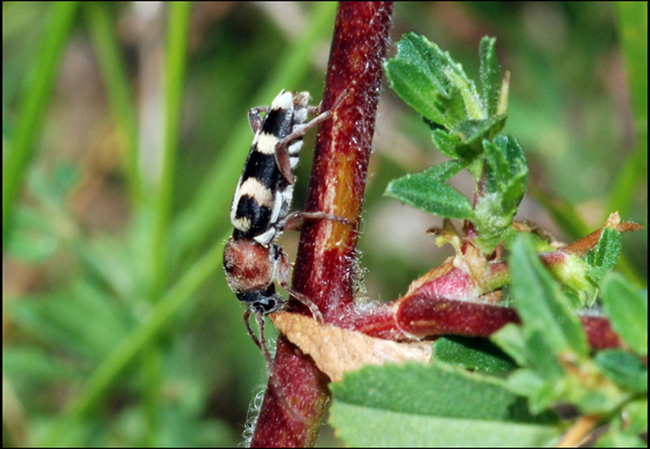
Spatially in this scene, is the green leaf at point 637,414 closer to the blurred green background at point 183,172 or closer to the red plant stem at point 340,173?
the red plant stem at point 340,173

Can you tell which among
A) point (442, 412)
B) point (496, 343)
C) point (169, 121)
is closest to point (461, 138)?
point (496, 343)

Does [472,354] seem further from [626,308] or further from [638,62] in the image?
[638,62]

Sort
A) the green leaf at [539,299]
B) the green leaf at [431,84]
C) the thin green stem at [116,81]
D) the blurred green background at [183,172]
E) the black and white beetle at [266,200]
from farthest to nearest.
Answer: the thin green stem at [116,81] < the blurred green background at [183,172] < the black and white beetle at [266,200] < the green leaf at [431,84] < the green leaf at [539,299]

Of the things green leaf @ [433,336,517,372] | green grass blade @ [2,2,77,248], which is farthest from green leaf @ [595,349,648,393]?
green grass blade @ [2,2,77,248]

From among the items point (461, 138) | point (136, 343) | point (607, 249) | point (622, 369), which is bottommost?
point (136, 343)

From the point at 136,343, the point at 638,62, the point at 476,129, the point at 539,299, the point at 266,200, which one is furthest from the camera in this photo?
the point at 136,343

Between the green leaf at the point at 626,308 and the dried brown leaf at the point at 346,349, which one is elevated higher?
the green leaf at the point at 626,308

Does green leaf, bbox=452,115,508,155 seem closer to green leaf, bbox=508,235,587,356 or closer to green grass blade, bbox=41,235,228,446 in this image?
green leaf, bbox=508,235,587,356

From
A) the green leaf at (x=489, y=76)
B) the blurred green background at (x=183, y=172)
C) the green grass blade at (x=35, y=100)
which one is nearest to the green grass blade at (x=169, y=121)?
the blurred green background at (x=183, y=172)
